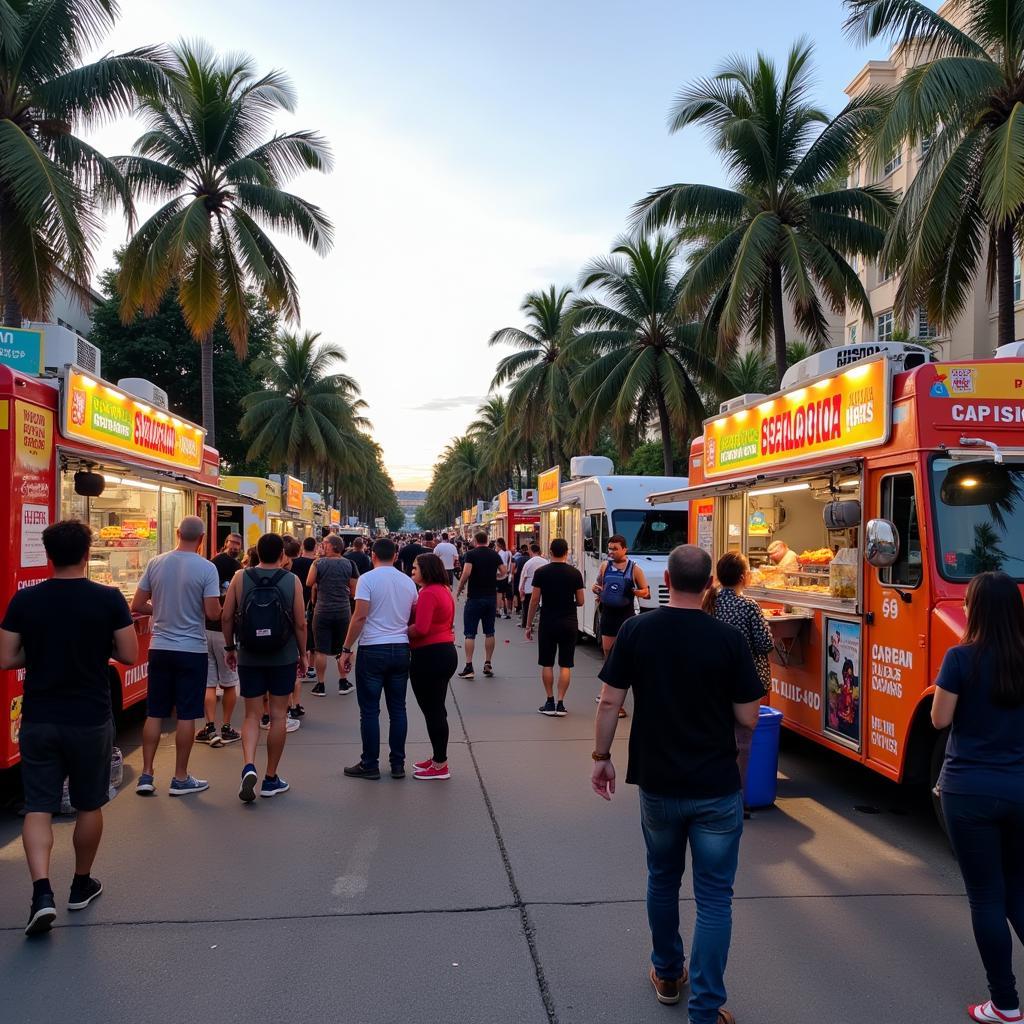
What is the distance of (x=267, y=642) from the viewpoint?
6594mm

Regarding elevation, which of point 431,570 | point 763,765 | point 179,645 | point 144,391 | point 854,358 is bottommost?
point 763,765

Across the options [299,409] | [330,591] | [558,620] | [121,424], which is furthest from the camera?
[299,409]

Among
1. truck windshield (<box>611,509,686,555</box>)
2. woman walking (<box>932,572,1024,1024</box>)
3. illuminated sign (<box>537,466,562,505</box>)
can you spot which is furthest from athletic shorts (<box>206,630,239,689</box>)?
illuminated sign (<box>537,466,562,505</box>)

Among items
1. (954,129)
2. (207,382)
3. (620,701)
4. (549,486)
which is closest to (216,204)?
(207,382)

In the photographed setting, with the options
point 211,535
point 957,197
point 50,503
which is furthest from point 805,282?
point 50,503

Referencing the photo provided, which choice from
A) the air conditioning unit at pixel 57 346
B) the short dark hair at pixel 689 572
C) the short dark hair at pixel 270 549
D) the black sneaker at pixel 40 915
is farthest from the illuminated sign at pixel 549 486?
the short dark hair at pixel 689 572

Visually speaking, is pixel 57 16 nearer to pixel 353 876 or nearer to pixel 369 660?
pixel 369 660

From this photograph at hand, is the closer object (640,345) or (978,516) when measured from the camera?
(978,516)

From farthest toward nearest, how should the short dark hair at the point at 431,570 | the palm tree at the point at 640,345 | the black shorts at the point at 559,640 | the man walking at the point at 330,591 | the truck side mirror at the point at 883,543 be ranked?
the palm tree at the point at 640,345
the man walking at the point at 330,591
the black shorts at the point at 559,640
the short dark hair at the point at 431,570
the truck side mirror at the point at 883,543

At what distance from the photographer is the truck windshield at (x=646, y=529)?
15156mm

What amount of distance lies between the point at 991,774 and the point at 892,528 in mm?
2407

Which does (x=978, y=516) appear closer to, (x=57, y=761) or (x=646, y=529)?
(x=57, y=761)

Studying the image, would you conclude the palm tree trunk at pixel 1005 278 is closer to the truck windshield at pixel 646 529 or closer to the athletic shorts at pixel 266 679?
the truck windshield at pixel 646 529

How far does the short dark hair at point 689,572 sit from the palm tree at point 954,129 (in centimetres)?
1089
